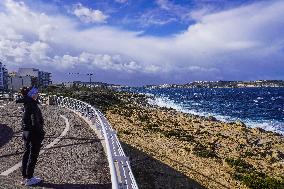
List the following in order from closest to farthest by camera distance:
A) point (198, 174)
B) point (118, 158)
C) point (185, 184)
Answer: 1. point (118, 158)
2. point (185, 184)
3. point (198, 174)

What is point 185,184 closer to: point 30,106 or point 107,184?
point 107,184

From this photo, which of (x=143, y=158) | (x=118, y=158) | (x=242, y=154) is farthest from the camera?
(x=242, y=154)

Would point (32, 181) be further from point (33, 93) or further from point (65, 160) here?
point (65, 160)

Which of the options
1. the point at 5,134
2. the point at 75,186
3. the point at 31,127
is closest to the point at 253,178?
the point at 75,186

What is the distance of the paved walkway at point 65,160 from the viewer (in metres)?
10.0

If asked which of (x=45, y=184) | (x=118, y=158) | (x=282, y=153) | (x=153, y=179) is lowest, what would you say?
(x=282, y=153)

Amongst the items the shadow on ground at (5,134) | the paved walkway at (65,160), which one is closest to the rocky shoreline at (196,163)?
the paved walkway at (65,160)

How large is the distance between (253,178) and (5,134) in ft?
33.6

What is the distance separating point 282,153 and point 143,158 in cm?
1242

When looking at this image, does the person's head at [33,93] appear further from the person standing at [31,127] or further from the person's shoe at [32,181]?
the person's shoe at [32,181]

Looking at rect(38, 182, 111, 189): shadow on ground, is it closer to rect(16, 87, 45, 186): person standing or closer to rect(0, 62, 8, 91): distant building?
rect(16, 87, 45, 186): person standing

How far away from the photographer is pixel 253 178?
16547mm

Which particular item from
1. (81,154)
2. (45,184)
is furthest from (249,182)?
(45,184)

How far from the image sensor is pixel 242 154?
24078 millimetres
